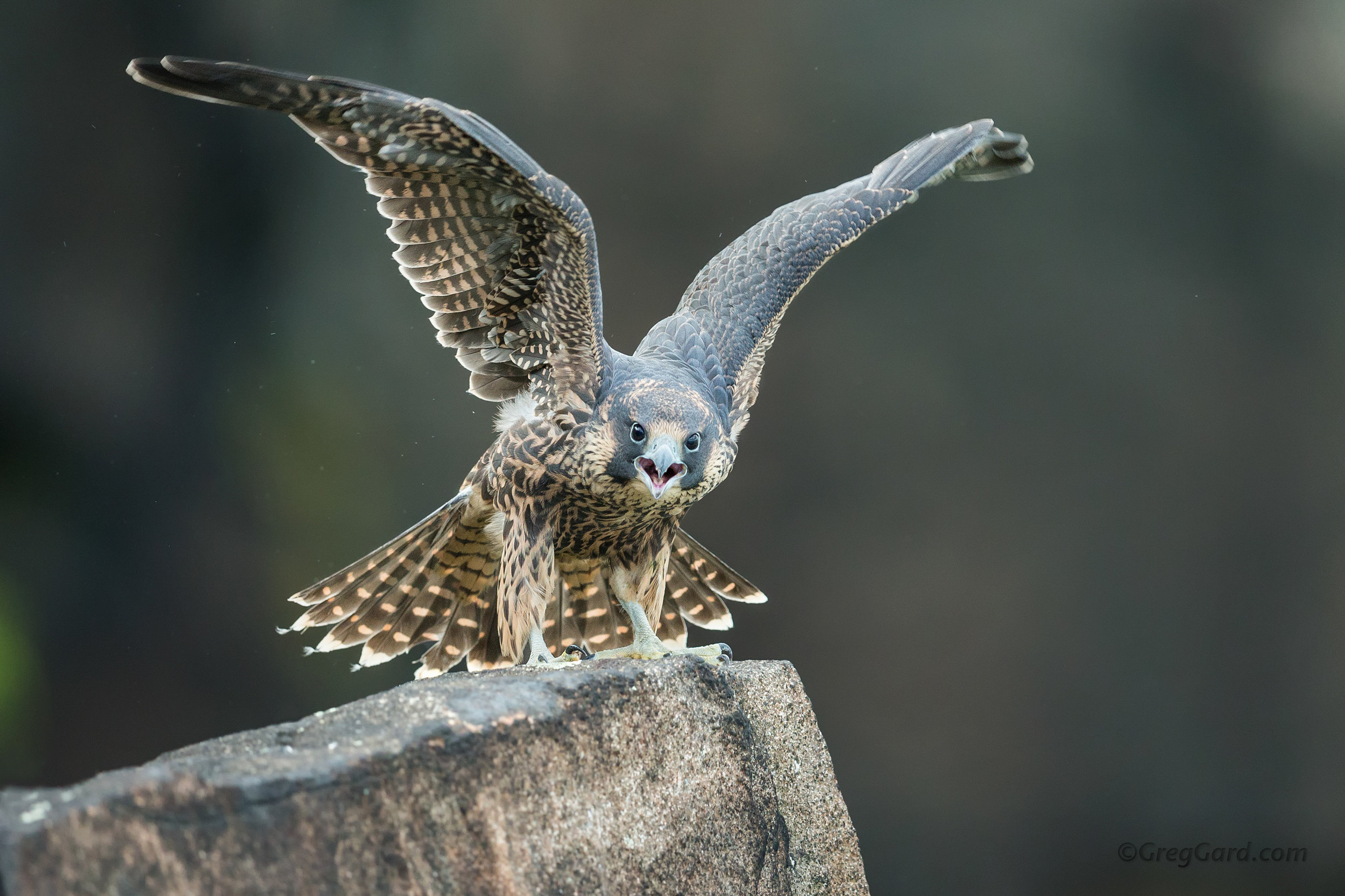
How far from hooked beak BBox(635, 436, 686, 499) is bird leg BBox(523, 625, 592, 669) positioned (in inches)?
19.4

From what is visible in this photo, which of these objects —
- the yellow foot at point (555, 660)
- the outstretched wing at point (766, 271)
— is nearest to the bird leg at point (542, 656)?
the yellow foot at point (555, 660)

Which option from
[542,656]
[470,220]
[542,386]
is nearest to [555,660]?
[542,656]

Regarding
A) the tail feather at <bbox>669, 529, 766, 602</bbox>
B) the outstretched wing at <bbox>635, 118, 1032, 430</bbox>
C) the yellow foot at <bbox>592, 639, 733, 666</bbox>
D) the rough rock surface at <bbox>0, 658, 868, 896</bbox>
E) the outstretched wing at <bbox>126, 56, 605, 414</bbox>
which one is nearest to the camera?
the rough rock surface at <bbox>0, 658, 868, 896</bbox>

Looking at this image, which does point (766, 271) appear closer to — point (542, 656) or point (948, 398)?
point (542, 656)

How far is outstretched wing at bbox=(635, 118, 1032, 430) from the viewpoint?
144 inches

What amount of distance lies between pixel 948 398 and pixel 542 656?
3.49 meters

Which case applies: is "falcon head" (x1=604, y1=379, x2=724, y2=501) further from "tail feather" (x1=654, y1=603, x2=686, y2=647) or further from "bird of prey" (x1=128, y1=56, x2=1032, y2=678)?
"tail feather" (x1=654, y1=603, x2=686, y2=647)

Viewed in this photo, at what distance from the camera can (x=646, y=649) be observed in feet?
10.4

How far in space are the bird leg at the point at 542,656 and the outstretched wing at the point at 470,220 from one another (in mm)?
626

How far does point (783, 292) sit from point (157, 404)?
3.45 m

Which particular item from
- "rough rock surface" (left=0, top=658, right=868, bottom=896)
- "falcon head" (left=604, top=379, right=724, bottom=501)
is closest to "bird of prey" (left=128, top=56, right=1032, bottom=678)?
"falcon head" (left=604, top=379, right=724, bottom=501)

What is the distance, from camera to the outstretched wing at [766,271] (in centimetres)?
365

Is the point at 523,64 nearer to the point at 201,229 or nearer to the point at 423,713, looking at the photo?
the point at 201,229

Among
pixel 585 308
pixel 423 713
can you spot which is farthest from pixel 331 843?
pixel 585 308
